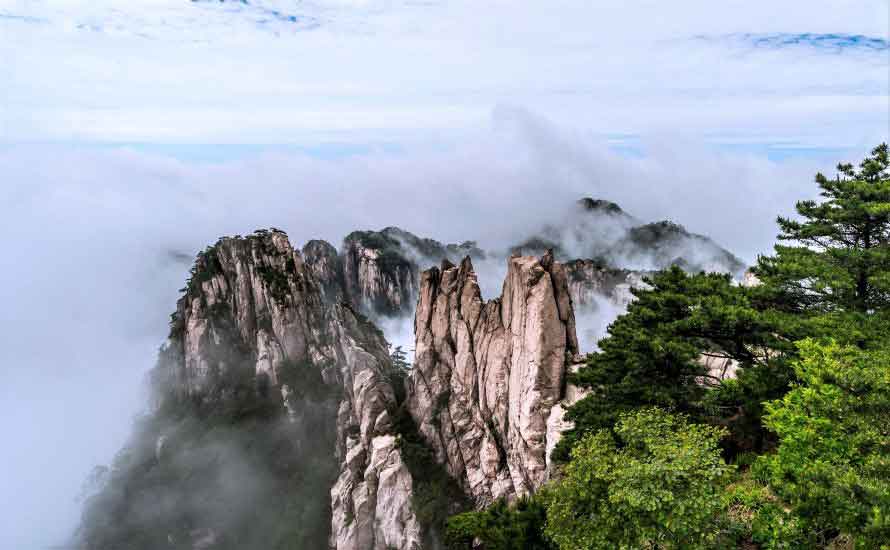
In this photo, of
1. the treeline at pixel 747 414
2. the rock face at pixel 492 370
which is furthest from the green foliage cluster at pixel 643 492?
the rock face at pixel 492 370

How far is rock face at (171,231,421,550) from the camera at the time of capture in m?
90.2

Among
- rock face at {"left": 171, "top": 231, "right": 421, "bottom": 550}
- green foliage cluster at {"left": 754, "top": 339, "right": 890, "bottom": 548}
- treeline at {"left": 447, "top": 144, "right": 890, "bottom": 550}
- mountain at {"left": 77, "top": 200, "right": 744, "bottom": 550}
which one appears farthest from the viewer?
rock face at {"left": 171, "top": 231, "right": 421, "bottom": 550}

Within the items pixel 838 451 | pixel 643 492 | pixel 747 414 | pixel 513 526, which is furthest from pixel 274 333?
pixel 838 451

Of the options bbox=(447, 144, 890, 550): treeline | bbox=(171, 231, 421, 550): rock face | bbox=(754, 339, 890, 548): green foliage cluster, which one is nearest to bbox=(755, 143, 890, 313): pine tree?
bbox=(447, 144, 890, 550): treeline

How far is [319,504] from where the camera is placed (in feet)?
310

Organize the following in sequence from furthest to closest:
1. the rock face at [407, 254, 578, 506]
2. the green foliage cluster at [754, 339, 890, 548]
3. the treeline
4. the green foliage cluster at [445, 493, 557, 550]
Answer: the rock face at [407, 254, 578, 506] < the green foliage cluster at [445, 493, 557, 550] < the treeline < the green foliage cluster at [754, 339, 890, 548]

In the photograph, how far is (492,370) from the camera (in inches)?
2387

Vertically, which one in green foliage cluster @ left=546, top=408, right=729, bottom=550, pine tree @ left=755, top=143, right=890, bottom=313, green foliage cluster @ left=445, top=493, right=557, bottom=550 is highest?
pine tree @ left=755, top=143, right=890, bottom=313

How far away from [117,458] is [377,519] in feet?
365

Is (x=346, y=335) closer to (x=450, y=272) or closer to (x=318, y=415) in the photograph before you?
(x=318, y=415)

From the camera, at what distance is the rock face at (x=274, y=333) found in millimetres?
90250

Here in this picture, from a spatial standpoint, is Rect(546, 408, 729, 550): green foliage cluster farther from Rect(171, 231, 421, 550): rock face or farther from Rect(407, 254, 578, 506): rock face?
Rect(171, 231, 421, 550): rock face

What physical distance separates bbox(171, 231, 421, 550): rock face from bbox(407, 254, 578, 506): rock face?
13548 millimetres

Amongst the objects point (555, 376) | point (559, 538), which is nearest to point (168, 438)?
point (555, 376)
